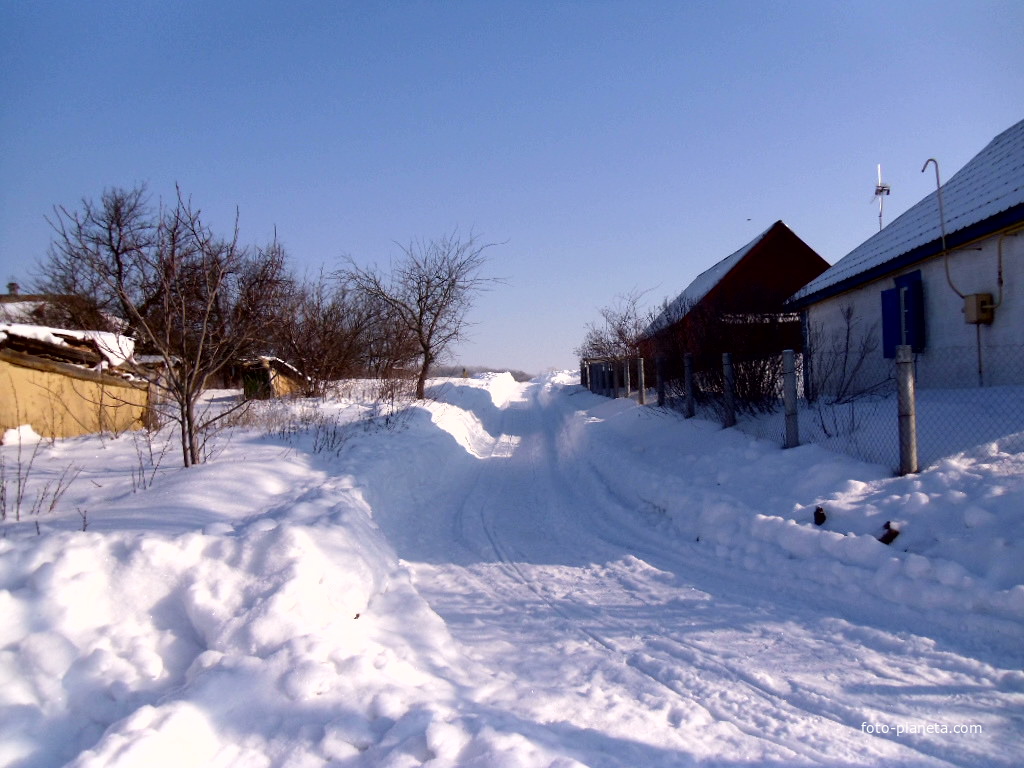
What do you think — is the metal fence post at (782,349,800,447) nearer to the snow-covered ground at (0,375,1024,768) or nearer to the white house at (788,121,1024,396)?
the snow-covered ground at (0,375,1024,768)

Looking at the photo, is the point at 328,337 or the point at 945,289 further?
the point at 328,337

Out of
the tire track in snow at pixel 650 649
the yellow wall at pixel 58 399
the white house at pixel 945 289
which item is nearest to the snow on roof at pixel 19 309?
the yellow wall at pixel 58 399

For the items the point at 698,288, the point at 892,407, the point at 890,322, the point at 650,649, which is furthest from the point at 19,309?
the point at 892,407

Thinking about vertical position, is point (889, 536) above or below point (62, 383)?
below

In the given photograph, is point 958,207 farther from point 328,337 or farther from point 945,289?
point 328,337

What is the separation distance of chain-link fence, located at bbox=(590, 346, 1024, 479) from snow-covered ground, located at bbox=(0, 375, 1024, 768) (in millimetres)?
446

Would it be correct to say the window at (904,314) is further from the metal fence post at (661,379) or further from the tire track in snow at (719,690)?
the tire track in snow at (719,690)

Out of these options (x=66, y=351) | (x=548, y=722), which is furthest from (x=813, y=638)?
(x=66, y=351)

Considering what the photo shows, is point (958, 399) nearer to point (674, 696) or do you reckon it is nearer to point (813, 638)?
point (813, 638)

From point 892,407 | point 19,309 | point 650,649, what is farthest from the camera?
point 19,309

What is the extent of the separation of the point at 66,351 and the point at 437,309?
11.6 meters

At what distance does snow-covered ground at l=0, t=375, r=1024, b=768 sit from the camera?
9.71 ft

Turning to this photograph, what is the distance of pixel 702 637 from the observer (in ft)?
13.8

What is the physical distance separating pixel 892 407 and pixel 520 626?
253 inches
